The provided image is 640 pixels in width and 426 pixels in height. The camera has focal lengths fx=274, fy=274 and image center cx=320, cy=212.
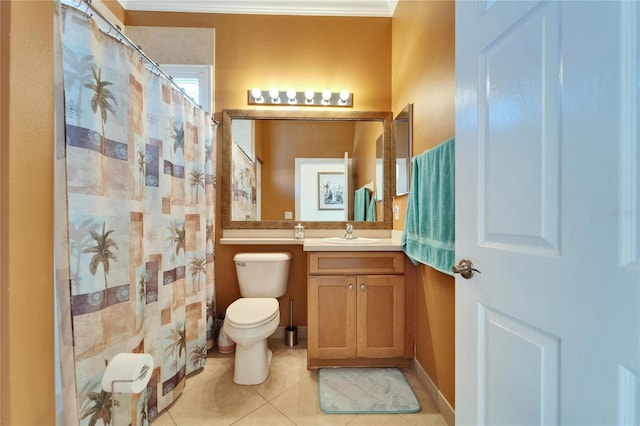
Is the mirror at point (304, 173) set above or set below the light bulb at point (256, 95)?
below

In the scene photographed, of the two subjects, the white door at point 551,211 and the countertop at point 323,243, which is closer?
the white door at point 551,211

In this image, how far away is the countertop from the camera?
184 cm

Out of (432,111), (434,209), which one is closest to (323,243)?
(434,209)

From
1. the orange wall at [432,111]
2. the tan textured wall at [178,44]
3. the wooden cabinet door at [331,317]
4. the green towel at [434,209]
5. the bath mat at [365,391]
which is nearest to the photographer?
the green towel at [434,209]

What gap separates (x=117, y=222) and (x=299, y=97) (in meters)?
1.74

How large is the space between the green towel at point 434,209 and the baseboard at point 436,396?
0.72m

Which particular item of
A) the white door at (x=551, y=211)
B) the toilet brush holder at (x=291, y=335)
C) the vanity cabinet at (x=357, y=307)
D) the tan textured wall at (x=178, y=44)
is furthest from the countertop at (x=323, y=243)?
the tan textured wall at (x=178, y=44)

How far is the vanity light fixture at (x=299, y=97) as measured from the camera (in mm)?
2354

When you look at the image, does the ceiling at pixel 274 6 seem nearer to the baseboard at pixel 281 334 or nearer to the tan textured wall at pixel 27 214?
the tan textured wall at pixel 27 214

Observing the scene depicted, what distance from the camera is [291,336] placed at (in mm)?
2246

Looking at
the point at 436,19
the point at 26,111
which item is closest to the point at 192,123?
the point at 26,111

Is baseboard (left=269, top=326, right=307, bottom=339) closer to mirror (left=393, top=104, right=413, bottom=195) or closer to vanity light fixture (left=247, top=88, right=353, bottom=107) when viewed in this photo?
mirror (left=393, top=104, right=413, bottom=195)

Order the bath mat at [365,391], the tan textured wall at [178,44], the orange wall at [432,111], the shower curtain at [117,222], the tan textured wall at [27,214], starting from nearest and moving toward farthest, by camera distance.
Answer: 1. the tan textured wall at [27,214]
2. the shower curtain at [117,222]
3. the orange wall at [432,111]
4. the bath mat at [365,391]
5. the tan textured wall at [178,44]

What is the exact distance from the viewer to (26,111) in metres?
0.80
